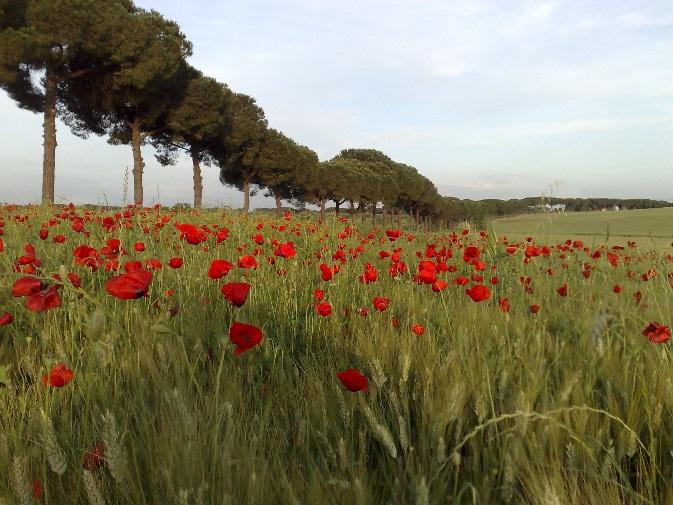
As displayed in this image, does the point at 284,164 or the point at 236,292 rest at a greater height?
the point at 284,164

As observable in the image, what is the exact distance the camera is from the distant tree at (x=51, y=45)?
1800cm

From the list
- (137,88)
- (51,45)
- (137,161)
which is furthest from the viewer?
(137,161)

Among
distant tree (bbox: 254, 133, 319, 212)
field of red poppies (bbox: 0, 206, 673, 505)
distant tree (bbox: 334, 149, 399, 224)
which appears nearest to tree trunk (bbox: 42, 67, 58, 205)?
distant tree (bbox: 254, 133, 319, 212)

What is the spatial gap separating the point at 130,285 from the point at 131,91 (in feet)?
78.9

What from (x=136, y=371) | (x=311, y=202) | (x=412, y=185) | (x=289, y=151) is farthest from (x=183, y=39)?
(x=412, y=185)

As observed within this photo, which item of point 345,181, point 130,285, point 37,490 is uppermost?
point 345,181

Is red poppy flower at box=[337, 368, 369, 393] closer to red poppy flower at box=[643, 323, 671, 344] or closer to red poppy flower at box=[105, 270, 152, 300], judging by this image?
red poppy flower at box=[105, 270, 152, 300]

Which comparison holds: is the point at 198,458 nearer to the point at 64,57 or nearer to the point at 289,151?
the point at 64,57

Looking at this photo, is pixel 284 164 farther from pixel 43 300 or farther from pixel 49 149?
pixel 43 300

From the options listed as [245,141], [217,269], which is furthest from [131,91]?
[217,269]

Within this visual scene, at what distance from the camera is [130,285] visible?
1329 mm

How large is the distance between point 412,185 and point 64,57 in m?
53.3

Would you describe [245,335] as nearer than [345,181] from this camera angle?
Yes

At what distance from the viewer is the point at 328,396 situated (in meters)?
A: 1.69
